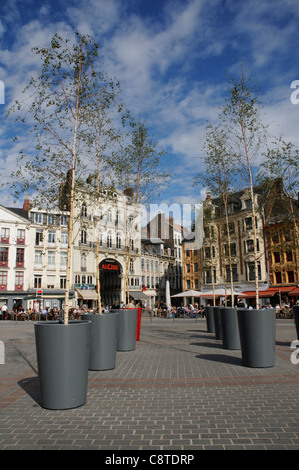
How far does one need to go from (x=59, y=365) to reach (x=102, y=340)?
8.58ft

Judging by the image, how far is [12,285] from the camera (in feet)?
142

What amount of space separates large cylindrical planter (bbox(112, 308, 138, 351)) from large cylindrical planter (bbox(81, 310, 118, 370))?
2.53 m

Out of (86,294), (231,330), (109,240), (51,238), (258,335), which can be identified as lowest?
(231,330)

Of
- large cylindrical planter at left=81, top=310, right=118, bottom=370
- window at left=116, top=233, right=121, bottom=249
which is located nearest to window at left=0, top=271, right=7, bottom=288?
window at left=116, top=233, right=121, bottom=249

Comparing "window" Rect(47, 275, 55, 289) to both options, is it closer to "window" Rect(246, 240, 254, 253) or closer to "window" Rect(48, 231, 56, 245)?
"window" Rect(48, 231, 56, 245)

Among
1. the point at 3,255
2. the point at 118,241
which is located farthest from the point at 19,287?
the point at 118,241

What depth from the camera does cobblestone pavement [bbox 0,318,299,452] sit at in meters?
3.85

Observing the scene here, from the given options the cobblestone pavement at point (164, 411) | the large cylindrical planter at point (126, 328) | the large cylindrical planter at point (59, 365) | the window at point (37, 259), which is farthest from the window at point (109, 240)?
the large cylindrical planter at point (59, 365)

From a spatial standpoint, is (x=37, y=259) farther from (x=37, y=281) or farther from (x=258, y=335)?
(x=258, y=335)

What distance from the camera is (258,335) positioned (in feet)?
25.0

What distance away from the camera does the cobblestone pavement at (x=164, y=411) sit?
3.85m

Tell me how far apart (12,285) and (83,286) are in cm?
833

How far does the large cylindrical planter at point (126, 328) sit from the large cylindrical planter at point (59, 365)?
5246mm
